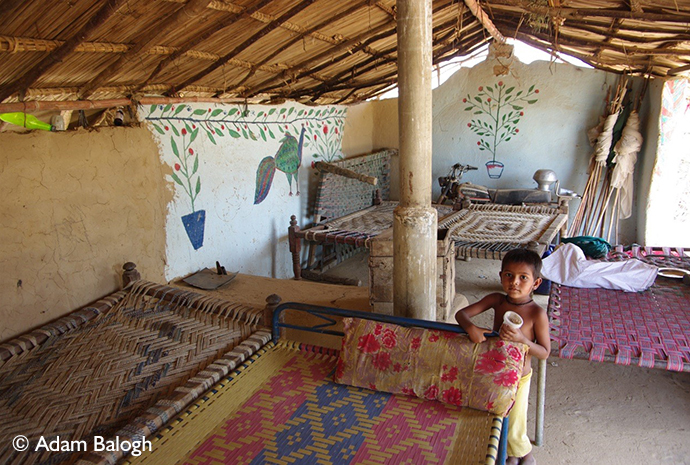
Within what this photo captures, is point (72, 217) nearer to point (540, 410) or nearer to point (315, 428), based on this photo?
point (315, 428)

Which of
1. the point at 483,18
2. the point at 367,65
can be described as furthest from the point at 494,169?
the point at 483,18

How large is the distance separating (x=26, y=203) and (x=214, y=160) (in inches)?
65.1

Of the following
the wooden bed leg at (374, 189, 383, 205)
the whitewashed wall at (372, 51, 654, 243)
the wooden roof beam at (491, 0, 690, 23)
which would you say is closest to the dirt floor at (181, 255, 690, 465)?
the wooden roof beam at (491, 0, 690, 23)

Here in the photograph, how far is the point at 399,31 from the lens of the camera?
1.98m

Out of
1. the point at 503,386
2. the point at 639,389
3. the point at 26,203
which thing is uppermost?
the point at 26,203

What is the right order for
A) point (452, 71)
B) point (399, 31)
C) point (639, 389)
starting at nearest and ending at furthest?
1. point (399, 31)
2. point (639, 389)
3. point (452, 71)

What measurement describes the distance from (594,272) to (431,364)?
1946mm

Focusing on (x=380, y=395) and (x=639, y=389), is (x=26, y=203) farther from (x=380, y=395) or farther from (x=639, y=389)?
(x=639, y=389)

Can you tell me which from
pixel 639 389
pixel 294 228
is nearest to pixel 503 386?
pixel 639 389

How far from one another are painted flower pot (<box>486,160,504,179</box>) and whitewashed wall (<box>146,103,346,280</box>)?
2589 millimetres

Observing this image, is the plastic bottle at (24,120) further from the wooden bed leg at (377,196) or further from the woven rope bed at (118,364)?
the wooden bed leg at (377,196)

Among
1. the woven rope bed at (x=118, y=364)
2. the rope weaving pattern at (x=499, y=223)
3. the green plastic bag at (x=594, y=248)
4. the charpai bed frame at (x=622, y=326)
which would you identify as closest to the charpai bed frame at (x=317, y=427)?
the woven rope bed at (x=118, y=364)

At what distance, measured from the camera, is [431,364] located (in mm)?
1964

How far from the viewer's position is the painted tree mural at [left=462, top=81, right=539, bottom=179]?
648cm
